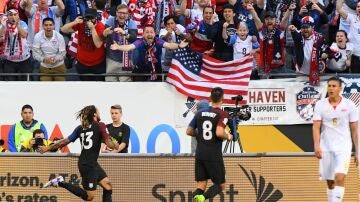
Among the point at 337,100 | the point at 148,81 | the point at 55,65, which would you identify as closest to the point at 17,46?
the point at 55,65

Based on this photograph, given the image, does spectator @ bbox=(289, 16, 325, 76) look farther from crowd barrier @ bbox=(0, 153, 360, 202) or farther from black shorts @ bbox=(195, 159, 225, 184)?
black shorts @ bbox=(195, 159, 225, 184)

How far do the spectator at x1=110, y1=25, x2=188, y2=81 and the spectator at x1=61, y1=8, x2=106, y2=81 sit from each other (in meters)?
0.44

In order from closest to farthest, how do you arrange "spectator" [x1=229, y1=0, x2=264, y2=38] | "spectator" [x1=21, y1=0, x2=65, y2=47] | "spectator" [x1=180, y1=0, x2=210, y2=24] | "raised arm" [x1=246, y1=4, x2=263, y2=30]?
"raised arm" [x1=246, y1=4, x2=263, y2=30] < "spectator" [x1=229, y1=0, x2=264, y2=38] < "spectator" [x1=180, y1=0, x2=210, y2=24] < "spectator" [x1=21, y1=0, x2=65, y2=47]

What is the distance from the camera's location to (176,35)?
2194 cm

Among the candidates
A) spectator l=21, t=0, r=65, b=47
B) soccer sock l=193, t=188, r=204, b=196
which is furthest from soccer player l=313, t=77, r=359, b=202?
spectator l=21, t=0, r=65, b=47

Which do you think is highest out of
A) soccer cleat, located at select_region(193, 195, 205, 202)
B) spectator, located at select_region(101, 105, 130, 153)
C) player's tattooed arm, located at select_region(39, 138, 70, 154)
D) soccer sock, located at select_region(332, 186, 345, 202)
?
spectator, located at select_region(101, 105, 130, 153)

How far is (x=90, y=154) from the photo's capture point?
18375mm

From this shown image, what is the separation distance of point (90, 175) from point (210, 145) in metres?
2.02

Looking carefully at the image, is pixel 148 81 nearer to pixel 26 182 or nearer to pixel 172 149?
pixel 172 149

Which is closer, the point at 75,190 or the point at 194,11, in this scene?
the point at 75,190

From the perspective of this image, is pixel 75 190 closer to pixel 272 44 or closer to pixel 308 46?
pixel 272 44

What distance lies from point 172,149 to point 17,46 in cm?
357

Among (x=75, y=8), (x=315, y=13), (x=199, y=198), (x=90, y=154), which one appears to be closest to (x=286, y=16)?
(x=315, y=13)

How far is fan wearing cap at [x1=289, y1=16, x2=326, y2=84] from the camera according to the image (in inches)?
845
